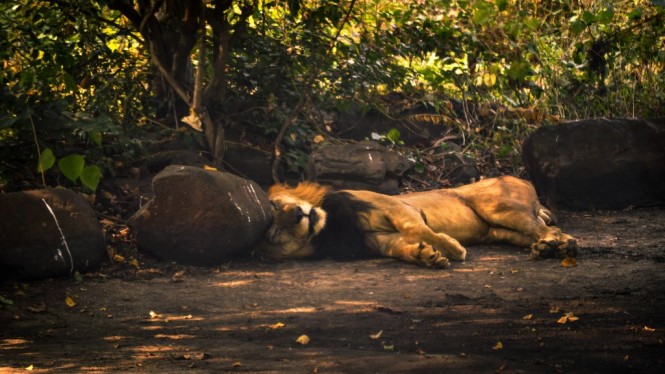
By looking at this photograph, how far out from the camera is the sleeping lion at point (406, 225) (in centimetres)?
691

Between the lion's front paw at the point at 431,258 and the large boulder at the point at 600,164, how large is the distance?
2949 mm

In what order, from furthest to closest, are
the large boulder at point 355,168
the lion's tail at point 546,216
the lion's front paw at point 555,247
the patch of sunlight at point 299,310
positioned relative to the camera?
the large boulder at point 355,168
the lion's tail at point 546,216
the lion's front paw at point 555,247
the patch of sunlight at point 299,310

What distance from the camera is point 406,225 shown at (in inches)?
278

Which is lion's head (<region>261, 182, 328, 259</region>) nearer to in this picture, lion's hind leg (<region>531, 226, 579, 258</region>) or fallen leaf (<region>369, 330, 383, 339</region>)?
lion's hind leg (<region>531, 226, 579, 258</region>)

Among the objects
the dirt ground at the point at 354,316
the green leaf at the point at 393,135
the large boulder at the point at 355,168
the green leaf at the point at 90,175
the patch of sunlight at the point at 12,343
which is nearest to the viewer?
the green leaf at the point at 90,175

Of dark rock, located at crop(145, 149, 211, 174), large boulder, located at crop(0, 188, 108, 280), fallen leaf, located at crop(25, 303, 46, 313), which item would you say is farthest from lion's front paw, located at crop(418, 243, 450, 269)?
dark rock, located at crop(145, 149, 211, 174)

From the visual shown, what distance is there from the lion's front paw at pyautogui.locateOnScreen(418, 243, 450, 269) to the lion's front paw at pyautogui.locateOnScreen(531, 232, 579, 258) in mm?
789

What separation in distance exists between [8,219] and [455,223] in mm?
3808

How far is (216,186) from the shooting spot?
22.7 ft

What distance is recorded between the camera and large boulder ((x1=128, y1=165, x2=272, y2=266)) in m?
6.82

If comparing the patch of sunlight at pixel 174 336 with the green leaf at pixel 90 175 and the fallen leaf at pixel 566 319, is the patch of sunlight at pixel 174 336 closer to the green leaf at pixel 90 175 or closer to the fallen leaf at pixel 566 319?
the green leaf at pixel 90 175

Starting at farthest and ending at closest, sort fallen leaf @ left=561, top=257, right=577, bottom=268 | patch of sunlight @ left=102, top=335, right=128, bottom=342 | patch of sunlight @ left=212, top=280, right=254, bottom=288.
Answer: fallen leaf @ left=561, top=257, right=577, bottom=268
patch of sunlight @ left=212, top=280, right=254, bottom=288
patch of sunlight @ left=102, top=335, right=128, bottom=342

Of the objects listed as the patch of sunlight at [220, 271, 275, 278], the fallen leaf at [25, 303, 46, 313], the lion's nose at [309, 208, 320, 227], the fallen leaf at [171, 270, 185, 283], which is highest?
the lion's nose at [309, 208, 320, 227]

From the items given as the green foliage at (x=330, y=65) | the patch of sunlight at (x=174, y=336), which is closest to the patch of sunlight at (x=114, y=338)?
the patch of sunlight at (x=174, y=336)
